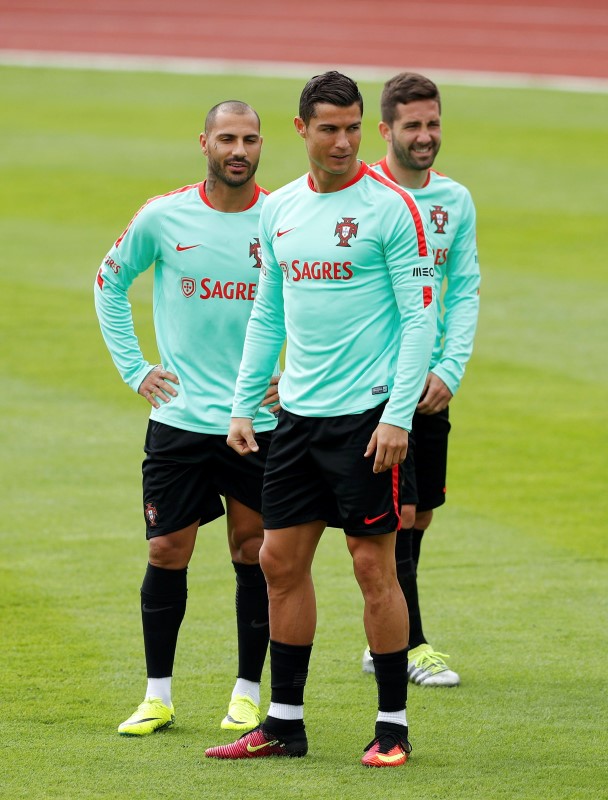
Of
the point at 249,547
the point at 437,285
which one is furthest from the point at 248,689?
the point at 437,285

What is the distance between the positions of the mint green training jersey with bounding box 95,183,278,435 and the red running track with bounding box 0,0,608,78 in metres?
24.1

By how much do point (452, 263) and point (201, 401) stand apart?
1.37m

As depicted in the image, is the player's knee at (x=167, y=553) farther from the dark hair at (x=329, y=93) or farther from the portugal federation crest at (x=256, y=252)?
the dark hair at (x=329, y=93)

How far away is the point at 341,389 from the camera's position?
4539mm

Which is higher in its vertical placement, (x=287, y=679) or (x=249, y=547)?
(x=249, y=547)

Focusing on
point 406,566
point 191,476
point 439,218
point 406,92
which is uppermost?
point 406,92

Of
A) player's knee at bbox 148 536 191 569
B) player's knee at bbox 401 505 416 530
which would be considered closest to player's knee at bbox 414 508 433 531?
player's knee at bbox 401 505 416 530

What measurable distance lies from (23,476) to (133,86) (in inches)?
710

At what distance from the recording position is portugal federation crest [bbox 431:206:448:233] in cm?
566

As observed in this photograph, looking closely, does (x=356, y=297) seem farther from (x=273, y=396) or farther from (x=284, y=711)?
(x=284, y=711)

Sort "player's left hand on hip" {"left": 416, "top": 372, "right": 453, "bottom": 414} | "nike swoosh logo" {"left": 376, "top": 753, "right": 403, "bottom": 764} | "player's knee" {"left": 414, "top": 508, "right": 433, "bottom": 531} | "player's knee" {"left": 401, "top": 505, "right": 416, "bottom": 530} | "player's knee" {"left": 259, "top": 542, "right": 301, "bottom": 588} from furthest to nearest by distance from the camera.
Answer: "player's knee" {"left": 414, "top": 508, "right": 433, "bottom": 531}, "player's left hand on hip" {"left": 416, "top": 372, "right": 453, "bottom": 414}, "player's knee" {"left": 401, "top": 505, "right": 416, "bottom": 530}, "player's knee" {"left": 259, "top": 542, "right": 301, "bottom": 588}, "nike swoosh logo" {"left": 376, "top": 753, "right": 403, "bottom": 764}

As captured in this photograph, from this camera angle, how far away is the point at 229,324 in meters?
5.07

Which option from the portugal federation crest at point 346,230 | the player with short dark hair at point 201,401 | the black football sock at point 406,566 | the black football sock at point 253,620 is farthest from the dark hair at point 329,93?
the black football sock at point 406,566

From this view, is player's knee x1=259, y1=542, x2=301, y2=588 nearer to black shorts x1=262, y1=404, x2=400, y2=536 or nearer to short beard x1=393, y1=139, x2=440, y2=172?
black shorts x1=262, y1=404, x2=400, y2=536
